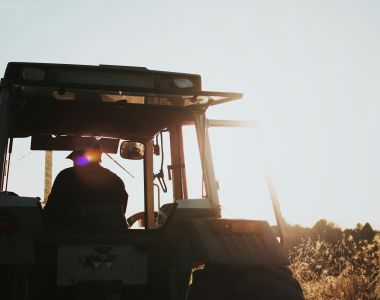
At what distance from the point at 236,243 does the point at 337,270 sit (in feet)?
25.7

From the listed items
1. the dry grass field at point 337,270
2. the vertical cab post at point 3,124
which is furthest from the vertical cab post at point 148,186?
the dry grass field at point 337,270

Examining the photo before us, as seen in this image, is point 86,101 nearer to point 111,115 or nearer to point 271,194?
point 111,115

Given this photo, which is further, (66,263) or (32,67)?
(32,67)

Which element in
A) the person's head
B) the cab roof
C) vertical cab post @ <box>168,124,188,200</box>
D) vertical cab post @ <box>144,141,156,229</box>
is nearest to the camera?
the cab roof

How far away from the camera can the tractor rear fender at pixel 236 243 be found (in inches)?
106

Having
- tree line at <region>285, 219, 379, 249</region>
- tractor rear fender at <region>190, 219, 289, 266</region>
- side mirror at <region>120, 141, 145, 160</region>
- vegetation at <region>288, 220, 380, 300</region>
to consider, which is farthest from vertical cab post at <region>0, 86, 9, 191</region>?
tree line at <region>285, 219, 379, 249</region>

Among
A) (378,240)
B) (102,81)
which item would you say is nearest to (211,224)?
(102,81)

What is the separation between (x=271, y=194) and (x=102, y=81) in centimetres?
138

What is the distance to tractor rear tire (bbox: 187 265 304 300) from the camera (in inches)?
103

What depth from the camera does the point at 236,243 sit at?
2.80 metres

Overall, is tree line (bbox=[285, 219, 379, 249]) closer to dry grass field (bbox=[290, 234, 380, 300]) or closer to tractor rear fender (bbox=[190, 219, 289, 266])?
dry grass field (bbox=[290, 234, 380, 300])

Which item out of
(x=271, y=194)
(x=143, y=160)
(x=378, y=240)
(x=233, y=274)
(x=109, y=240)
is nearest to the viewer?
(x=233, y=274)

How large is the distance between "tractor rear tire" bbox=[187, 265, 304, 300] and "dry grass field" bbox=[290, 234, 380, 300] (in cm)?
583

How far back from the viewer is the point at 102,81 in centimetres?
334
